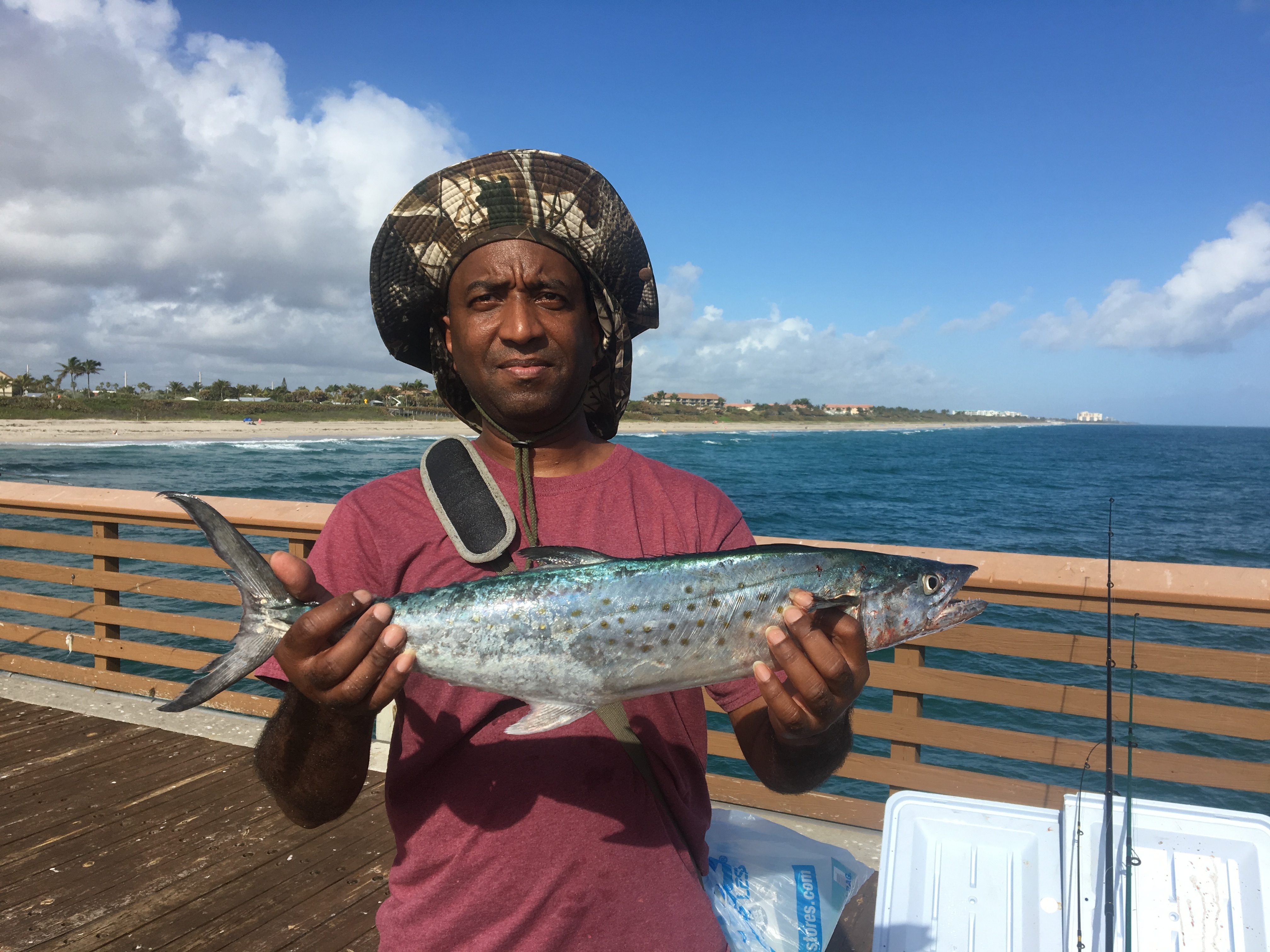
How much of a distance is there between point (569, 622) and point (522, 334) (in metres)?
0.66

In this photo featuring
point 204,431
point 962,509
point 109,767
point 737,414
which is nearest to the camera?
point 109,767

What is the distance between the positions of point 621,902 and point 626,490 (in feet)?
2.90

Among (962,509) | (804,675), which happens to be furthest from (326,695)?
(962,509)

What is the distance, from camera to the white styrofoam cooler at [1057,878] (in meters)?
1.96

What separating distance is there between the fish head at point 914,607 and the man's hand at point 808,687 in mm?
179

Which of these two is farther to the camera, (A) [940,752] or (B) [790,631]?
(A) [940,752]

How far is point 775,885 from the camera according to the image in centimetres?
233

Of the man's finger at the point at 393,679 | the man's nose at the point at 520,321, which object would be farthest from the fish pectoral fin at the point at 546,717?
the man's nose at the point at 520,321

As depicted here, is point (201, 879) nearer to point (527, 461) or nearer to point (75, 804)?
point (75, 804)

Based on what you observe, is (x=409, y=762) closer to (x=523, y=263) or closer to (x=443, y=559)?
(x=443, y=559)

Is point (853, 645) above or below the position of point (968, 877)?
above

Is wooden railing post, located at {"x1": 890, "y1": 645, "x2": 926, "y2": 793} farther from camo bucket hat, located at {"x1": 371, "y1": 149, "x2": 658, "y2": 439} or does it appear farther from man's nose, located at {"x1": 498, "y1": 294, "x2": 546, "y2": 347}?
man's nose, located at {"x1": 498, "y1": 294, "x2": 546, "y2": 347}

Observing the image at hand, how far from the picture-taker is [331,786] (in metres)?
1.63

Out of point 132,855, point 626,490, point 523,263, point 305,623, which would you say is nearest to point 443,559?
point 305,623
